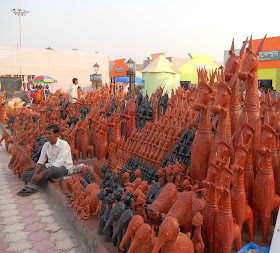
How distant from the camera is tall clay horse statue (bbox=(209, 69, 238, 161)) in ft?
7.33

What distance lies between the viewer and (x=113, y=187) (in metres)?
2.66

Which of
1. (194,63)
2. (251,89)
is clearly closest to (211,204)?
(251,89)

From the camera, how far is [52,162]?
4.12m

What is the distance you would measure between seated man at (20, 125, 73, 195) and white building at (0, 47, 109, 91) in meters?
17.4

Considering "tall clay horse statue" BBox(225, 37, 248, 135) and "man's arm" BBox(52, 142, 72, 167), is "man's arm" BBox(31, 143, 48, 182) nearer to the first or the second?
"man's arm" BBox(52, 142, 72, 167)

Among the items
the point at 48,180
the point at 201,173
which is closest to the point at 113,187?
the point at 201,173

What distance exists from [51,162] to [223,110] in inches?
112

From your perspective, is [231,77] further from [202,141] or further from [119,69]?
[119,69]

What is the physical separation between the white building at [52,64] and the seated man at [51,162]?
57.0 ft

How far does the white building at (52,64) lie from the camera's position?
62.7 ft

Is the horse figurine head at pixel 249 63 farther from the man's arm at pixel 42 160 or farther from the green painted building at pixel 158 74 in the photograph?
the green painted building at pixel 158 74

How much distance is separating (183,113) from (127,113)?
1274 millimetres

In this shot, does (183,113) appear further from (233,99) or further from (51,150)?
(51,150)

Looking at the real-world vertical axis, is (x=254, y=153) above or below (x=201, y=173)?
above
